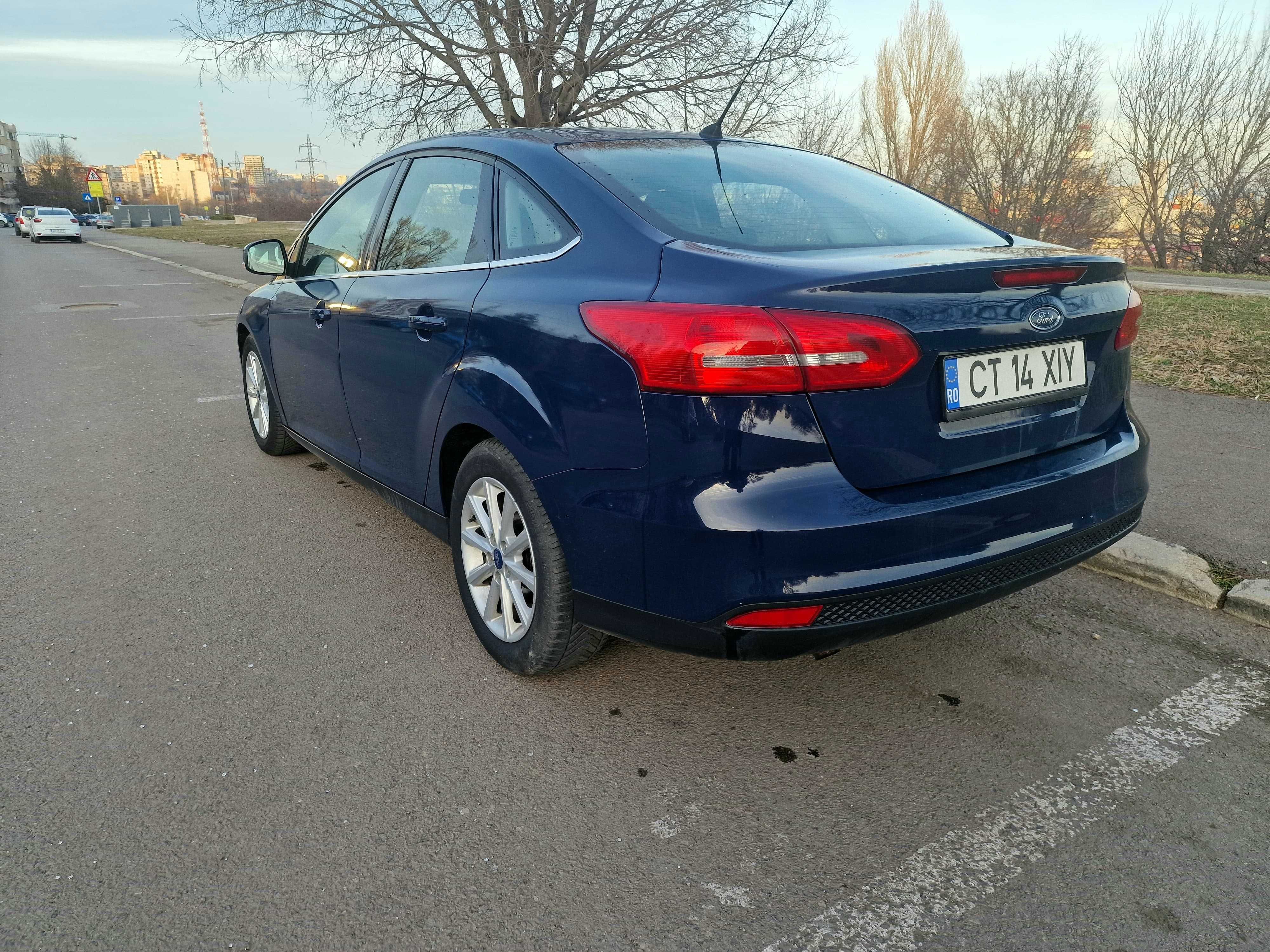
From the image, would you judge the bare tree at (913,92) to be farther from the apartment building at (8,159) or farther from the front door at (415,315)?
the apartment building at (8,159)

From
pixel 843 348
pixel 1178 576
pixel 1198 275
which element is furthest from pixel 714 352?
pixel 1198 275

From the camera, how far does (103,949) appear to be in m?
1.85

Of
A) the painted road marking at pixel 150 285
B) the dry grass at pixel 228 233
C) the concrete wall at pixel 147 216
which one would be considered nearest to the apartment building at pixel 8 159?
the concrete wall at pixel 147 216

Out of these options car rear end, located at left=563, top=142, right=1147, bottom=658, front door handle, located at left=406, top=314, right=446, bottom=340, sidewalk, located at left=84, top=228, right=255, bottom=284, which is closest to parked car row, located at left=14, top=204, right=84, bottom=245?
sidewalk, located at left=84, top=228, right=255, bottom=284

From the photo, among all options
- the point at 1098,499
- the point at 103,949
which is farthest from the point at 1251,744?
the point at 103,949

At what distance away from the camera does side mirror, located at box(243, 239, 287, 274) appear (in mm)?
4645

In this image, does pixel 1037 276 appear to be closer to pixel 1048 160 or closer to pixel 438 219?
pixel 438 219

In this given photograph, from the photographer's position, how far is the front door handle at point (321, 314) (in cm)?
396

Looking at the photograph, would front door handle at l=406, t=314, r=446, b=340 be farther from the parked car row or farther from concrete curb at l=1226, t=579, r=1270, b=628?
the parked car row

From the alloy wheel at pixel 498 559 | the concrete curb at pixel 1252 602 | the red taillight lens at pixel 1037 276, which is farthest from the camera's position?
the concrete curb at pixel 1252 602

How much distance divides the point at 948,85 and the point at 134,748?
41.8 meters

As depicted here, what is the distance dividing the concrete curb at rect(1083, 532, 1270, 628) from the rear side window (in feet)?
7.04

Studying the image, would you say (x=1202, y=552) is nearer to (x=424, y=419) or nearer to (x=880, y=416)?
(x=880, y=416)

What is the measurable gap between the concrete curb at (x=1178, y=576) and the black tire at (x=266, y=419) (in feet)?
13.5
